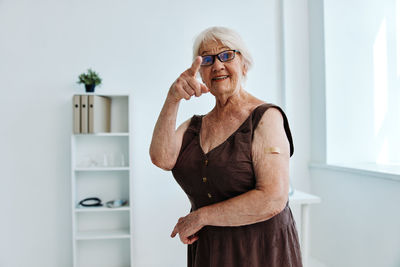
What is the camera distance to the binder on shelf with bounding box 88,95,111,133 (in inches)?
100

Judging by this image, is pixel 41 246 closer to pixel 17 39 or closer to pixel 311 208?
pixel 17 39

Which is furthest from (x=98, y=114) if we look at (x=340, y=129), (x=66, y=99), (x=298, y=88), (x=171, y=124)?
(x=340, y=129)

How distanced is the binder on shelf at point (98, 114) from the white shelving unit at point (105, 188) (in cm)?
13

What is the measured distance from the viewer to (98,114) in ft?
8.55

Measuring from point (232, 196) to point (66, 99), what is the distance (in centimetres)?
234

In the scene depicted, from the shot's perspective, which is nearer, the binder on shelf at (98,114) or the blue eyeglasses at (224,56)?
the blue eyeglasses at (224,56)

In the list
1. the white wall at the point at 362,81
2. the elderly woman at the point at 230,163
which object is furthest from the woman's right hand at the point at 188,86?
the white wall at the point at 362,81

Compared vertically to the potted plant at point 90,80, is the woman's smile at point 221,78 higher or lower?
lower

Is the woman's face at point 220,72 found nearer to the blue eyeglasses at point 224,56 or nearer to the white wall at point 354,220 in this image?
the blue eyeglasses at point 224,56

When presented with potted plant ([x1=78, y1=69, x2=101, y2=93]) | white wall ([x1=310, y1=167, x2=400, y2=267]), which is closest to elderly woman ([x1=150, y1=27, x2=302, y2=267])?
white wall ([x1=310, y1=167, x2=400, y2=267])

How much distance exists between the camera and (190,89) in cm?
102

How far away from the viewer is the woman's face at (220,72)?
1062 mm

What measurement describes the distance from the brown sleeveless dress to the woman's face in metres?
0.13

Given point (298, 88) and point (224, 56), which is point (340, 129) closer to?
point (298, 88)
